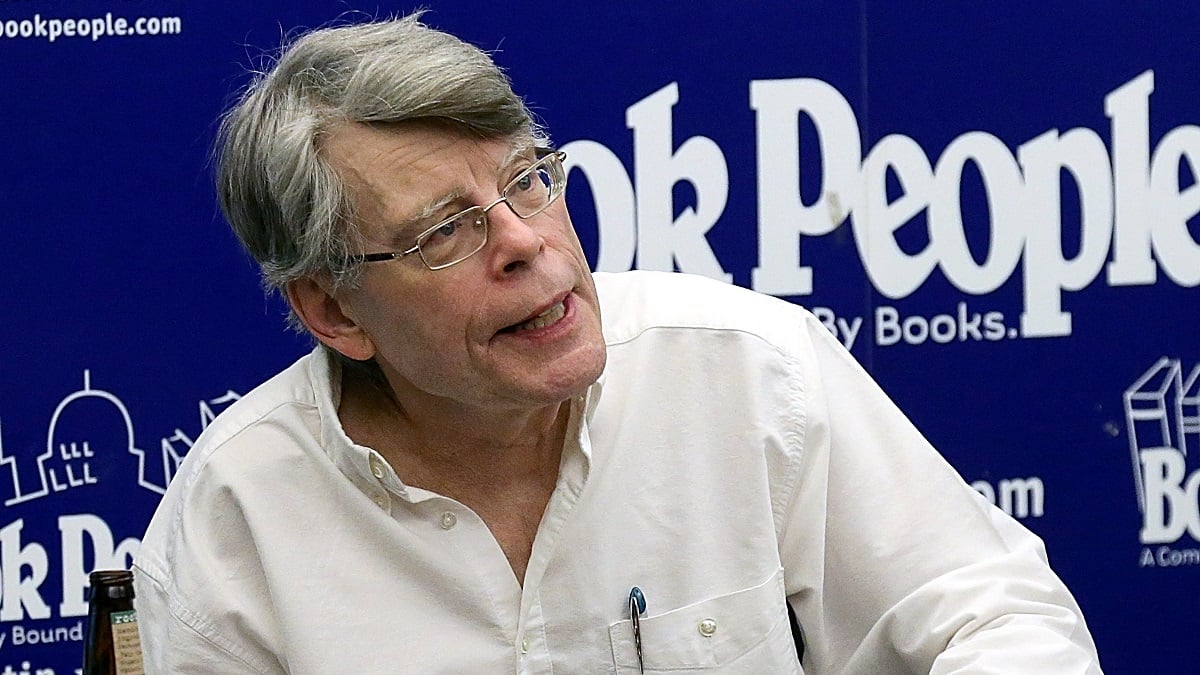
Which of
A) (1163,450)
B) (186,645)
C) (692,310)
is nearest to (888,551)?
(692,310)

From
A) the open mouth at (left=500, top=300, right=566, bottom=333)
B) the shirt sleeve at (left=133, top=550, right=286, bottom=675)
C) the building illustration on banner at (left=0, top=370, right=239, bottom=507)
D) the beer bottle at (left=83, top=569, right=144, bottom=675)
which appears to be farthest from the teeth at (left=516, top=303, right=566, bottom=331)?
the building illustration on banner at (left=0, top=370, right=239, bottom=507)

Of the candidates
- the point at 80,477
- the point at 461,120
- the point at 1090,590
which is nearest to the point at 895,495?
the point at 461,120

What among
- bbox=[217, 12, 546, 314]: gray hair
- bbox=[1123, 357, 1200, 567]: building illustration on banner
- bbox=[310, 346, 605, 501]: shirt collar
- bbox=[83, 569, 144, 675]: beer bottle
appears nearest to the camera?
bbox=[217, 12, 546, 314]: gray hair

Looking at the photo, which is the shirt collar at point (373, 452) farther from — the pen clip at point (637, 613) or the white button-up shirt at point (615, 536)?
the pen clip at point (637, 613)

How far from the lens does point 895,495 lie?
52.7 inches

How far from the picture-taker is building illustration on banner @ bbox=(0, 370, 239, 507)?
199 cm

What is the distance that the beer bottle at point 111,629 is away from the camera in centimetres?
147

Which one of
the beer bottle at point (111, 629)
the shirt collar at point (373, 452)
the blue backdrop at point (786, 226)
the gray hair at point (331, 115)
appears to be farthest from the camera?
the blue backdrop at point (786, 226)

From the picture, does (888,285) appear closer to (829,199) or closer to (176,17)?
(829,199)

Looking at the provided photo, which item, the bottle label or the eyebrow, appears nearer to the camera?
the eyebrow

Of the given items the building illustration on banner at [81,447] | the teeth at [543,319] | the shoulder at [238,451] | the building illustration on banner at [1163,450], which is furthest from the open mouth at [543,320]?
the building illustration on banner at [1163,450]

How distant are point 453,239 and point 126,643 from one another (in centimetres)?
55

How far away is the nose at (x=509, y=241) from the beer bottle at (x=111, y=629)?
0.53m

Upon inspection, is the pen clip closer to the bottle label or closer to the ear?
the ear
